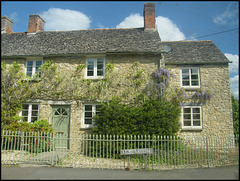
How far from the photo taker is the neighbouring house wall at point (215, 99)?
491 inches

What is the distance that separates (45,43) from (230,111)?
44.2 feet

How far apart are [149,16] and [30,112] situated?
10.8m

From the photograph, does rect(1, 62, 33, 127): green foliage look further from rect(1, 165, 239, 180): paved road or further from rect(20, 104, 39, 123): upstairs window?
rect(1, 165, 239, 180): paved road

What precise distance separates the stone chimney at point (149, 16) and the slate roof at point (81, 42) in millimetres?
548

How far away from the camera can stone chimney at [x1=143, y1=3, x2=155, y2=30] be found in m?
14.4

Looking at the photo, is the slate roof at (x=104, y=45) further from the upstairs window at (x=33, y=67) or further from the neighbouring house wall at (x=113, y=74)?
the upstairs window at (x=33, y=67)

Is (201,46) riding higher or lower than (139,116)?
higher

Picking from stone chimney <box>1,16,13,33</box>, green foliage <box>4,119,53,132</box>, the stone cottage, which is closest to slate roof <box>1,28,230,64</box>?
the stone cottage

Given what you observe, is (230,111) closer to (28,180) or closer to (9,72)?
(28,180)

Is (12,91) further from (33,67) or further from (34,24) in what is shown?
(34,24)

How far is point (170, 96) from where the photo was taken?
1264cm

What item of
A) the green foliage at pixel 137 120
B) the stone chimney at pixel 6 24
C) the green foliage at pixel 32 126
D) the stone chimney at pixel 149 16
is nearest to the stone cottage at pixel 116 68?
the stone chimney at pixel 149 16

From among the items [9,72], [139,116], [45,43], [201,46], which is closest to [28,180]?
[139,116]

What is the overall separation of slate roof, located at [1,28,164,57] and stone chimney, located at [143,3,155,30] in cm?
55
